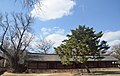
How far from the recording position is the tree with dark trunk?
4597cm

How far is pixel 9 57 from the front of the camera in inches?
2307

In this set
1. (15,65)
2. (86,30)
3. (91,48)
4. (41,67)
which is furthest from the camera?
(41,67)

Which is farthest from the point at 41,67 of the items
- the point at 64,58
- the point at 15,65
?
the point at 64,58

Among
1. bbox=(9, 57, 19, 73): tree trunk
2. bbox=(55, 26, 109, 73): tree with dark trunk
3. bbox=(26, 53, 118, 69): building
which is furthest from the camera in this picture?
bbox=(26, 53, 118, 69): building

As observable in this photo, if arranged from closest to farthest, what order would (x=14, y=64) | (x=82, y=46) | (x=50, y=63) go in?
(x=82, y=46) < (x=14, y=64) < (x=50, y=63)

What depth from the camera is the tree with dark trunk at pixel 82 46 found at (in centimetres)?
4597

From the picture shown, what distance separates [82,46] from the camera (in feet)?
149

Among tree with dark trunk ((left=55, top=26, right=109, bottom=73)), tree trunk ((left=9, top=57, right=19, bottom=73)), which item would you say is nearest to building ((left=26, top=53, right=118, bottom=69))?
tree trunk ((left=9, top=57, right=19, bottom=73))

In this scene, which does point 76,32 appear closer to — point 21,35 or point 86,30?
point 86,30

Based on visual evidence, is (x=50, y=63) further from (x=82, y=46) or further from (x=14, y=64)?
(x=82, y=46)

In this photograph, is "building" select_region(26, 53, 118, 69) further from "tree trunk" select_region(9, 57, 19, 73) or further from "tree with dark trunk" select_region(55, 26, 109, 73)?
"tree with dark trunk" select_region(55, 26, 109, 73)

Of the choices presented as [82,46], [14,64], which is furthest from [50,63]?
[82,46]

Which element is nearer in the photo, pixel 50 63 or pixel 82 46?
pixel 82 46

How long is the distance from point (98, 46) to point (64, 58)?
29.6 ft
